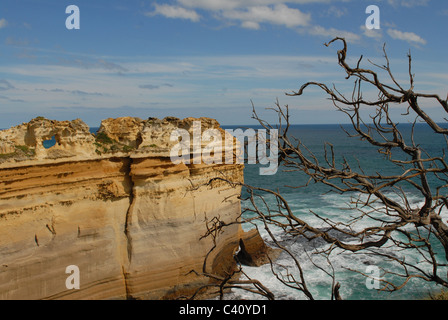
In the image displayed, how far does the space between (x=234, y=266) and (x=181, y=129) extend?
20.1 feet

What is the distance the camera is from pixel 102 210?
11883 millimetres

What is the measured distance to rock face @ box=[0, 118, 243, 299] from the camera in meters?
10.4

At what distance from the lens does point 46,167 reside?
10828 millimetres

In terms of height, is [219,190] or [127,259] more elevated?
[219,190]

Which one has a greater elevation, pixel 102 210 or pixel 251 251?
pixel 102 210

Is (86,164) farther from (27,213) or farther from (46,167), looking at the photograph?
(27,213)

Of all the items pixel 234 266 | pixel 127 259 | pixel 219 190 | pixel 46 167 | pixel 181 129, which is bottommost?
pixel 234 266

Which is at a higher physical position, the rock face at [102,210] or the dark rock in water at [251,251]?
the rock face at [102,210]

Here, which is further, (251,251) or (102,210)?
(251,251)

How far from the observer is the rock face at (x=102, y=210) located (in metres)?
10.4

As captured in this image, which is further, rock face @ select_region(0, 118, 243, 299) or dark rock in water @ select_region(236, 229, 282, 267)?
dark rock in water @ select_region(236, 229, 282, 267)

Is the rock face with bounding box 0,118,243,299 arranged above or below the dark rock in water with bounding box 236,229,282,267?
above

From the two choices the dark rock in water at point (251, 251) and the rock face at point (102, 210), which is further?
the dark rock in water at point (251, 251)
